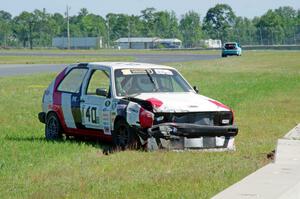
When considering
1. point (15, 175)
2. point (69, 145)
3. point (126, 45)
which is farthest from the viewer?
point (126, 45)

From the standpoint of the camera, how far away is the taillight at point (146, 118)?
39.7 feet

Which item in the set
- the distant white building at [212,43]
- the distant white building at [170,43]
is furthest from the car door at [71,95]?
the distant white building at [212,43]

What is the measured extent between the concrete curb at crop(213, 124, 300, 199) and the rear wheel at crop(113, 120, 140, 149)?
7.20ft

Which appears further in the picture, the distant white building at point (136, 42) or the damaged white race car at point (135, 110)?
the distant white building at point (136, 42)

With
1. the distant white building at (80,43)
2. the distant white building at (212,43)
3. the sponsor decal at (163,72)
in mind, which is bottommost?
the distant white building at (212,43)

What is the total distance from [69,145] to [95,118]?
0.62 meters

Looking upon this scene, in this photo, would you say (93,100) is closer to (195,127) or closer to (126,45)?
(195,127)

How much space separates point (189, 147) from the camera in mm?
12273

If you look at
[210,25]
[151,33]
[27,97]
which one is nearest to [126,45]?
[151,33]

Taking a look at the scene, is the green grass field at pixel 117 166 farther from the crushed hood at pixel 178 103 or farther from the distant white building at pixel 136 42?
the distant white building at pixel 136 42

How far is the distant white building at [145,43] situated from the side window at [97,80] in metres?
148

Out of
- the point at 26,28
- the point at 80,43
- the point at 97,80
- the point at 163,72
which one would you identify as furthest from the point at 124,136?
the point at 26,28

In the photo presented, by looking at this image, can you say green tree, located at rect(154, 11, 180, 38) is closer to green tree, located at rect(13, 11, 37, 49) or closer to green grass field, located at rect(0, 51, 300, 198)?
green tree, located at rect(13, 11, 37, 49)

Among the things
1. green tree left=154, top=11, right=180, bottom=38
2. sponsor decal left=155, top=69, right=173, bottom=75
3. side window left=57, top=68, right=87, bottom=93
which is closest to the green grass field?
side window left=57, top=68, right=87, bottom=93
